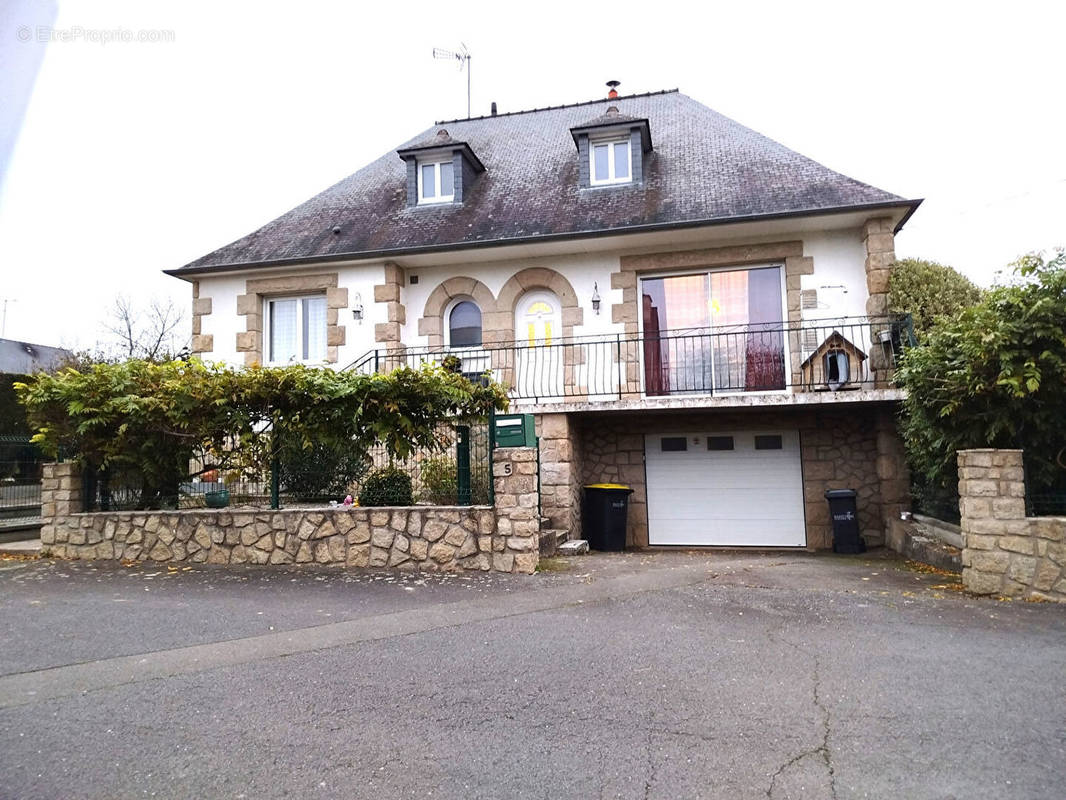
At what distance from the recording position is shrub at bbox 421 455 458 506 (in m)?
8.51

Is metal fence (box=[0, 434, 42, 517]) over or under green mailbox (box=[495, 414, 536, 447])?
under

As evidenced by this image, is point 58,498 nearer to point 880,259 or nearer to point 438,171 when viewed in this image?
point 438,171

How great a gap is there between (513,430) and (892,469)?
5814 mm

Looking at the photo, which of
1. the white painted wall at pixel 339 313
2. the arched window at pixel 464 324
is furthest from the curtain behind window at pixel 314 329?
the arched window at pixel 464 324

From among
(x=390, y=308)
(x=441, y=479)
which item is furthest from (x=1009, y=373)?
(x=390, y=308)

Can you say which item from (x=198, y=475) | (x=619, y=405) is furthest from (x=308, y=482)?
(x=619, y=405)

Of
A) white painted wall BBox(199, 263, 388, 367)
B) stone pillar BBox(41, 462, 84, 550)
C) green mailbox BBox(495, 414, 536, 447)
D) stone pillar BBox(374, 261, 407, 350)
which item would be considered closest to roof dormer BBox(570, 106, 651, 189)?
stone pillar BBox(374, 261, 407, 350)

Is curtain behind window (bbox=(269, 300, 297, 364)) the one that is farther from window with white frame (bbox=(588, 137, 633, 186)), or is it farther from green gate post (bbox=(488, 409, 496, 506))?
green gate post (bbox=(488, 409, 496, 506))

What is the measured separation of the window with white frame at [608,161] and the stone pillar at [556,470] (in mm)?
5002

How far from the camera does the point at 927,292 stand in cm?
1012

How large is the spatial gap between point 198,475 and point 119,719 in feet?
18.9

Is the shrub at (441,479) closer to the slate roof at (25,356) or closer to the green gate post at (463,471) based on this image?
the green gate post at (463,471)

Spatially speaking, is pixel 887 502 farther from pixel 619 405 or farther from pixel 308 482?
pixel 308 482

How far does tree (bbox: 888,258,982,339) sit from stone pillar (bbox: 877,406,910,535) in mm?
1368
